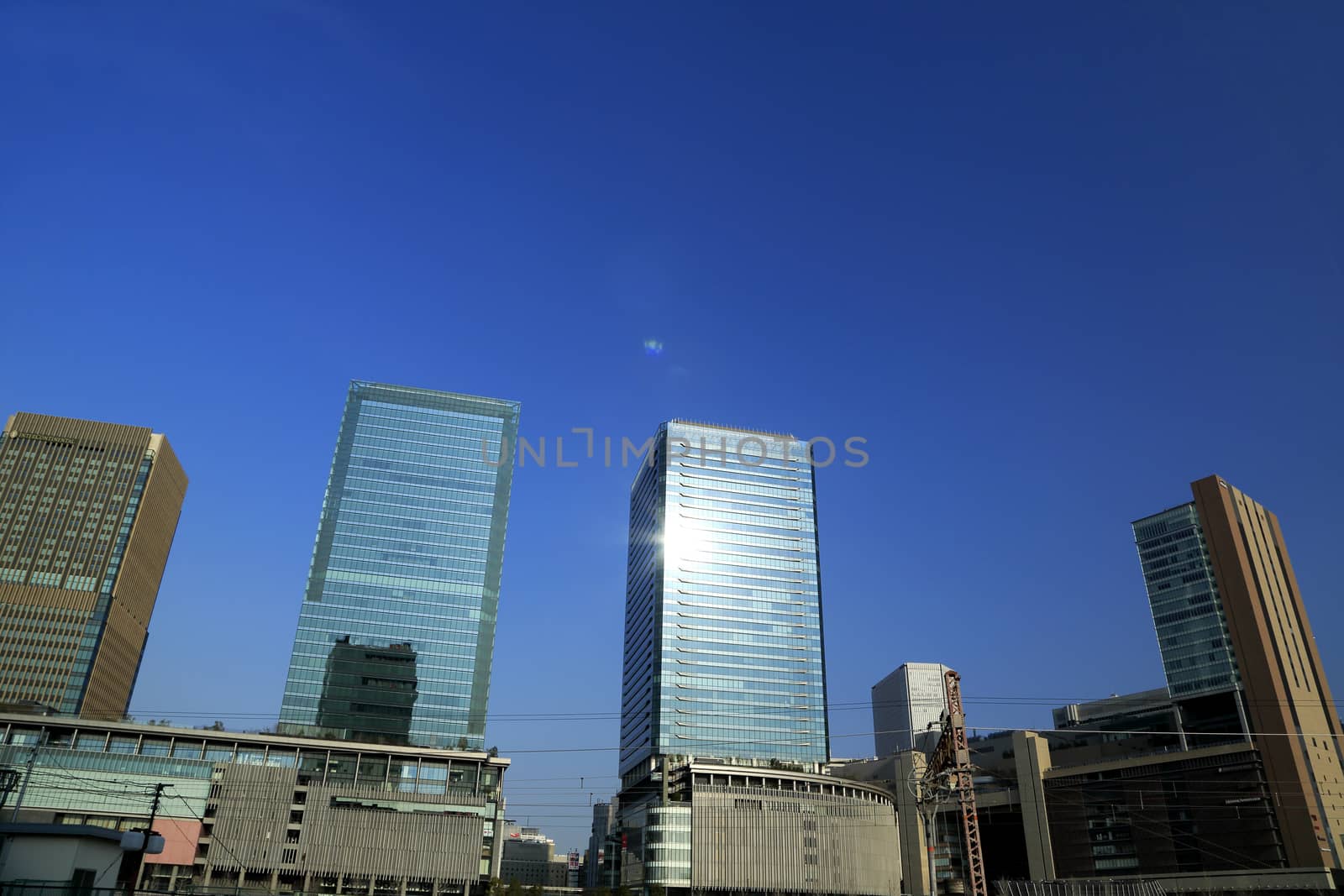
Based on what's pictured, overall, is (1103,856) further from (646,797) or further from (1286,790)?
(646,797)

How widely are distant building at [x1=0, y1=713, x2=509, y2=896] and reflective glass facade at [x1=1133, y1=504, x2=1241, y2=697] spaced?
121506mm

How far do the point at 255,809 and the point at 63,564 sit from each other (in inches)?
4239

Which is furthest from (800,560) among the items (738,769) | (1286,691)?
(1286,691)

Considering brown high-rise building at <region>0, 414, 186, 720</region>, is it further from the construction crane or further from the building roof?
the construction crane

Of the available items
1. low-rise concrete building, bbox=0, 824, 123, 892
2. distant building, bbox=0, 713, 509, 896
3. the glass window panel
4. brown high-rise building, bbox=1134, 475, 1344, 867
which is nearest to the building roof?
low-rise concrete building, bbox=0, 824, 123, 892

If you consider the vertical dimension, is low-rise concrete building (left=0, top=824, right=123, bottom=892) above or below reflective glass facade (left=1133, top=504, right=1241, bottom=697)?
below

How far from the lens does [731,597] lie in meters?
184

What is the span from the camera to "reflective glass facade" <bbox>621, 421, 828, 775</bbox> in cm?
17275

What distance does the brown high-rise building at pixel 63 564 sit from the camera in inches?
7062

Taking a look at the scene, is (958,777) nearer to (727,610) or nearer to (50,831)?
(50,831)

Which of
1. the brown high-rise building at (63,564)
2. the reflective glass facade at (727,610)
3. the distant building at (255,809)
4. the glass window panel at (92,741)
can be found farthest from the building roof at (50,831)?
the brown high-rise building at (63,564)

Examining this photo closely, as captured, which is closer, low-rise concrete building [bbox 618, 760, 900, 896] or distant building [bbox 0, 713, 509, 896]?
distant building [bbox 0, 713, 509, 896]

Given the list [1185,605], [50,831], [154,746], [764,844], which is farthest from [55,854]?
[1185,605]

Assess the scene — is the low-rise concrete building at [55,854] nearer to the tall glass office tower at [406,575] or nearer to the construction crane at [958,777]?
the construction crane at [958,777]
